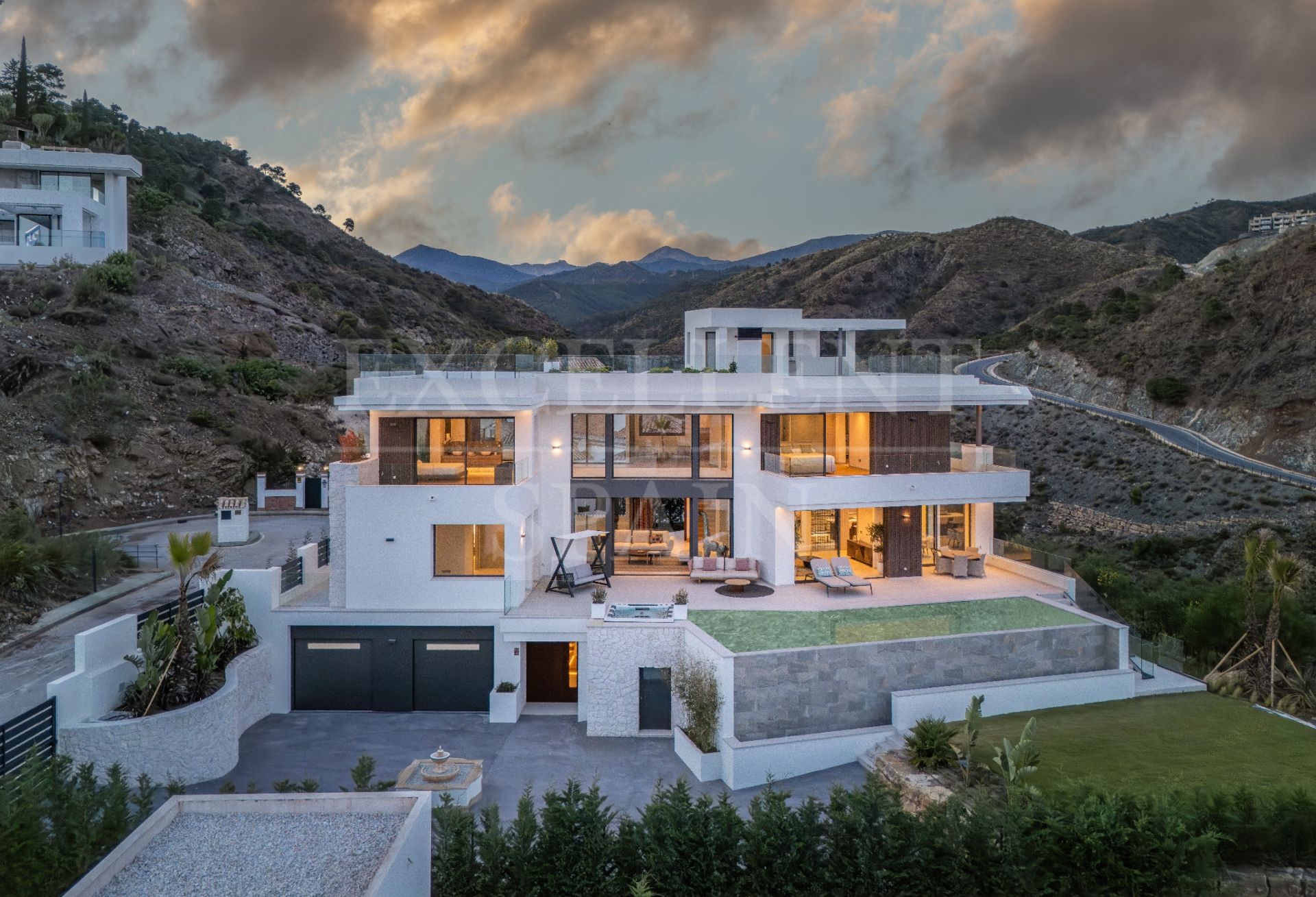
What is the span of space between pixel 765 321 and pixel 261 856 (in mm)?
18693

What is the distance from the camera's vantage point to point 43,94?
66.7 m

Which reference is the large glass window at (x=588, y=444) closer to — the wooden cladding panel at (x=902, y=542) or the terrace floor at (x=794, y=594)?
the terrace floor at (x=794, y=594)

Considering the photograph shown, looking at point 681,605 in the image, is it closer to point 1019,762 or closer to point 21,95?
point 1019,762

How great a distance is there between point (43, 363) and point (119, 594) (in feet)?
77.0

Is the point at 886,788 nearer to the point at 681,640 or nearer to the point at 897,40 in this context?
the point at 681,640

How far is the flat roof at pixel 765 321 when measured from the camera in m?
24.1

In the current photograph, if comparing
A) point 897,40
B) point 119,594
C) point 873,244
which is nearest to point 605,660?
point 119,594

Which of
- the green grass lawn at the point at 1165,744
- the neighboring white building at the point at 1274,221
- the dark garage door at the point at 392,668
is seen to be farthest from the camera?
the neighboring white building at the point at 1274,221

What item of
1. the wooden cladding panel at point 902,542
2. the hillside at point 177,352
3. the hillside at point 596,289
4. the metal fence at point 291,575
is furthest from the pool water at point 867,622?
the hillside at point 596,289

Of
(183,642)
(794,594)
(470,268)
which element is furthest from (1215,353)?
(470,268)

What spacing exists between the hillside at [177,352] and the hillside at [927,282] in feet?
68.8

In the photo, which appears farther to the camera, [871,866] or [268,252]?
[268,252]

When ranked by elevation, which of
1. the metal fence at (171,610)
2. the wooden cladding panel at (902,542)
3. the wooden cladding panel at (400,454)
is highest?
the wooden cladding panel at (400,454)

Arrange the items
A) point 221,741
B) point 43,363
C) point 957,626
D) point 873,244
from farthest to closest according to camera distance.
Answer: point 873,244 → point 43,363 → point 957,626 → point 221,741
